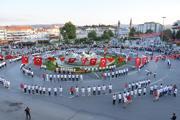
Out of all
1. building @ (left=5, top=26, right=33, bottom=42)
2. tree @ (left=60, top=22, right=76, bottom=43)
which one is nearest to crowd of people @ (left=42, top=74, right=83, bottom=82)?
tree @ (left=60, top=22, right=76, bottom=43)

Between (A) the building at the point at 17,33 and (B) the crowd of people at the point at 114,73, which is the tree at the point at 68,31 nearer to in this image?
(B) the crowd of people at the point at 114,73

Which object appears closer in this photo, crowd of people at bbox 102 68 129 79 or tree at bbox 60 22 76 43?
crowd of people at bbox 102 68 129 79

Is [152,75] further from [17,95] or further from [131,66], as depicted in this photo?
[17,95]

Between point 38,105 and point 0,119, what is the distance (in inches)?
150

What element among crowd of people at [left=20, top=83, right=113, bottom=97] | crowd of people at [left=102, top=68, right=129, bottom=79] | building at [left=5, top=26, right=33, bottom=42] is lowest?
crowd of people at [left=20, top=83, right=113, bottom=97]

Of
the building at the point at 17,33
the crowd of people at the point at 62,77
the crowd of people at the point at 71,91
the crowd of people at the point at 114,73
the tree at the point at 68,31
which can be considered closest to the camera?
the crowd of people at the point at 71,91

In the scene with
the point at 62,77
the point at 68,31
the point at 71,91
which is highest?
the point at 68,31

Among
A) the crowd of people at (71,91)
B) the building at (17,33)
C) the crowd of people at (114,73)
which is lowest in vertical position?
the crowd of people at (71,91)

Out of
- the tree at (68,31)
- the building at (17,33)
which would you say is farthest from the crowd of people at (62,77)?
the building at (17,33)

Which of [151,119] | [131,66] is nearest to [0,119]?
[151,119]

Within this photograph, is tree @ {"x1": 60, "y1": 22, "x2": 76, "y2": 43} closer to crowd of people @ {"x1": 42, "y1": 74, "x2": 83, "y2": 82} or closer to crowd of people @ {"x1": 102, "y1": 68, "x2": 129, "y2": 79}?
crowd of people @ {"x1": 102, "y1": 68, "x2": 129, "y2": 79}

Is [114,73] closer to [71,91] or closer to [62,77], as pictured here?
[62,77]

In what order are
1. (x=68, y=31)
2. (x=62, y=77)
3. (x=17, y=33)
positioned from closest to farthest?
1. (x=62, y=77)
2. (x=68, y=31)
3. (x=17, y=33)

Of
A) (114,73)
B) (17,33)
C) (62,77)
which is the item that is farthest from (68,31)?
(17,33)
